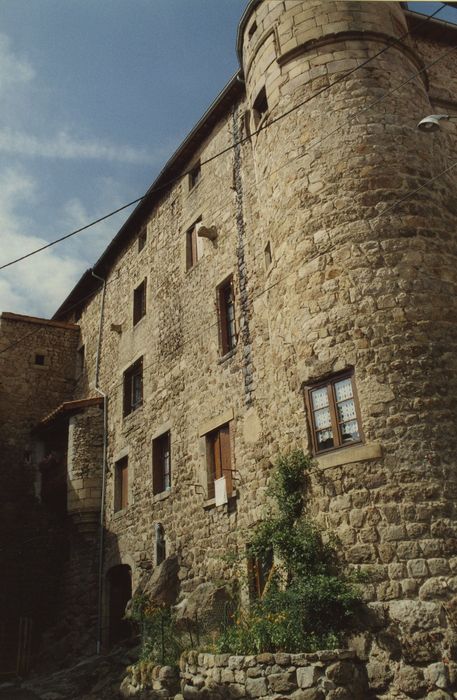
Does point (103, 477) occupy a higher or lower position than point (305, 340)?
higher

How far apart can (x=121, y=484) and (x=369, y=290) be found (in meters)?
9.38

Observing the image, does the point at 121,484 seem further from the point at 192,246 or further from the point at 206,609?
the point at 206,609

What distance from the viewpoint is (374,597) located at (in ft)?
21.2

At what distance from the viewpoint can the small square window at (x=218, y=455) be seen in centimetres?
1059

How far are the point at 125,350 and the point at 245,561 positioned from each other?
318 inches

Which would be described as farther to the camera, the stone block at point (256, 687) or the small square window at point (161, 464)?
the small square window at point (161, 464)

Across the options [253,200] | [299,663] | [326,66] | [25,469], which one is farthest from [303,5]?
[25,469]

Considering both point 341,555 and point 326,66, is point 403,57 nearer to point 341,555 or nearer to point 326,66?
point 326,66

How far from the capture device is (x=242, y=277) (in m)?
11.3

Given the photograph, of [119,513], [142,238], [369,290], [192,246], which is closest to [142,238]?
[142,238]

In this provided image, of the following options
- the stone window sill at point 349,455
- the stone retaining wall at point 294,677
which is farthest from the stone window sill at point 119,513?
the stone window sill at point 349,455

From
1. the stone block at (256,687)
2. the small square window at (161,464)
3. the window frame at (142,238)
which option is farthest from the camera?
the window frame at (142,238)

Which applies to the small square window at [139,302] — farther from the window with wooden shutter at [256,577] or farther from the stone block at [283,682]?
the stone block at [283,682]

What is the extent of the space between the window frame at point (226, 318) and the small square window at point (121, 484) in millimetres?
4827
